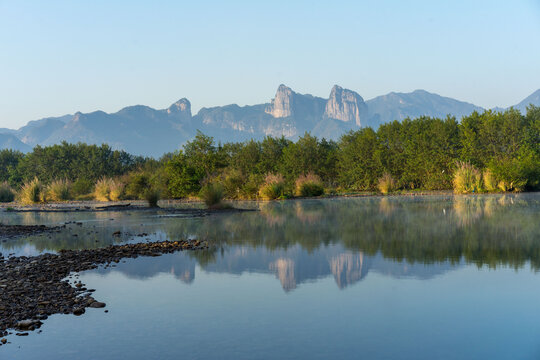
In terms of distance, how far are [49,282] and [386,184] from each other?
88.1 ft

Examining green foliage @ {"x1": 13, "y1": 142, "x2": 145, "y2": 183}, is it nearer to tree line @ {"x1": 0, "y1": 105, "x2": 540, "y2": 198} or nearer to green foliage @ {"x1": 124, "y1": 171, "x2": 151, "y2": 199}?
tree line @ {"x1": 0, "y1": 105, "x2": 540, "y2": 198}

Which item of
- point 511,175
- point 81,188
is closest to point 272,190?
point 511,175

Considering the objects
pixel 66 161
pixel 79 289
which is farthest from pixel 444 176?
pixel 66 161

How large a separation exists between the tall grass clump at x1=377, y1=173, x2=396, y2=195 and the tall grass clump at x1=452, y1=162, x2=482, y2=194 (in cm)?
443

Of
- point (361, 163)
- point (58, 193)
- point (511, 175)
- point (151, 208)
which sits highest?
point (361, 163)

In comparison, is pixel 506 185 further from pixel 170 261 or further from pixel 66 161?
pixel 66 161

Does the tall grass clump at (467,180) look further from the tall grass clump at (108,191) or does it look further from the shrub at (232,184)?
the tall grass clump at (108,191)

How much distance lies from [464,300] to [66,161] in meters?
43.3

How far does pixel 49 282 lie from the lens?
658cm

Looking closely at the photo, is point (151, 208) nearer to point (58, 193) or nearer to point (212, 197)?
point (212, 197)

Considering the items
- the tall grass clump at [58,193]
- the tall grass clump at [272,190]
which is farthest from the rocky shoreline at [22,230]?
the tall grass clump at [58,193]

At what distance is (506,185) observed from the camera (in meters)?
27.6

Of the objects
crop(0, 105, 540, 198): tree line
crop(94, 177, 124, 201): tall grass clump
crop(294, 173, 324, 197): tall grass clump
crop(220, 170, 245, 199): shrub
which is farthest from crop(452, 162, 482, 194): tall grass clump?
crop(94, 177, 124, 201): tall grass clump

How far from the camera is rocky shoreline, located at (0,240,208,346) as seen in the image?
5.16 metres
